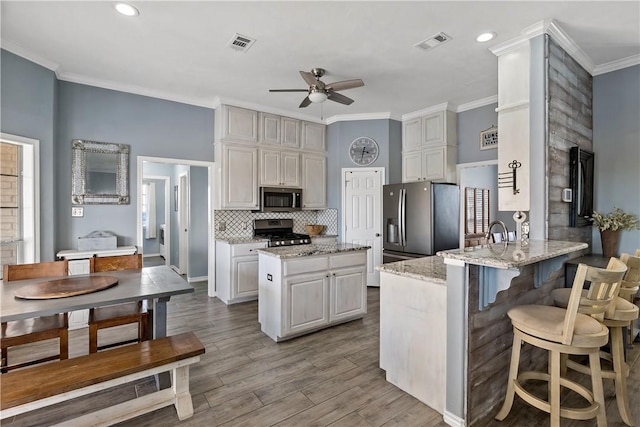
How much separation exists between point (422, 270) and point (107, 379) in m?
2.03

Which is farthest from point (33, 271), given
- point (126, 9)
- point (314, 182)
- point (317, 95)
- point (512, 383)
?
point (314, 182)

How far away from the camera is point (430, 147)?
4.97m

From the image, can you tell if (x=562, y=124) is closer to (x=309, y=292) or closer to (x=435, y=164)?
(x=435, y=164)

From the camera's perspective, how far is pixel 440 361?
6.66 feet

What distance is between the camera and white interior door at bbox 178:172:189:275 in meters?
5.90

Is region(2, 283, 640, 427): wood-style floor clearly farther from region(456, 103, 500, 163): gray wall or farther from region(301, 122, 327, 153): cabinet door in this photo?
region(301, 122, 327, 153): cabinet door

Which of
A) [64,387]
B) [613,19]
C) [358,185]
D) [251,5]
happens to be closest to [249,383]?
[64,387]

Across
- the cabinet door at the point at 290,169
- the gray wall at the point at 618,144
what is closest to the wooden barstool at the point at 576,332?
the gray wall at the point at 618,144

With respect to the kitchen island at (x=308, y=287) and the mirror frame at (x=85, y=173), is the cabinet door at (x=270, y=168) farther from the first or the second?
the kitchen island at (x=308, y=287)

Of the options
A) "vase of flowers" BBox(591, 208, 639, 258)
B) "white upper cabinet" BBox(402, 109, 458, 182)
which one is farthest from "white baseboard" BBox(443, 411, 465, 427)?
"white upper cabinet" BBox(402, 109, 458, 182)

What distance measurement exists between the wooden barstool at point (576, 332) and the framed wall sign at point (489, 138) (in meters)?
2.89

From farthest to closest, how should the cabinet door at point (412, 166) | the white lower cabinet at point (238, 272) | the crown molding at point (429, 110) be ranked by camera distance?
the cabinet door at point (412, 166) < the crown molding at point (429, 110) < the white lower cabinet at point (238, 272)

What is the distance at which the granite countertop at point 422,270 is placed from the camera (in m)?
2.07

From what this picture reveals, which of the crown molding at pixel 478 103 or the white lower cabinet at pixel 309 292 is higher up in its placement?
the crown molding at pixel 478 103
